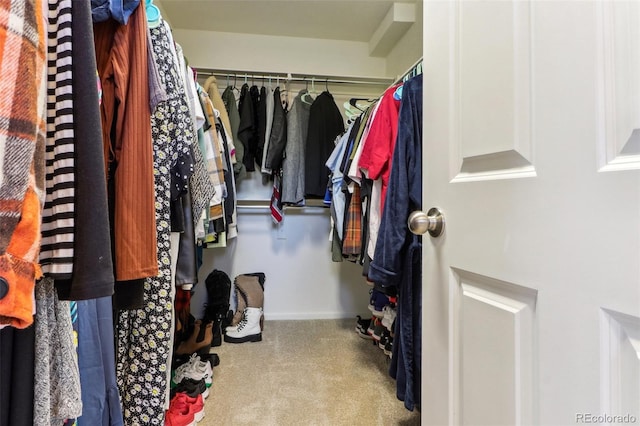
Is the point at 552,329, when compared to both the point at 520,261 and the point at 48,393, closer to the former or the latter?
the point at 520,261

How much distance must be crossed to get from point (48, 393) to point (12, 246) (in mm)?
249

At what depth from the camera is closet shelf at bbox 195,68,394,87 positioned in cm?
219

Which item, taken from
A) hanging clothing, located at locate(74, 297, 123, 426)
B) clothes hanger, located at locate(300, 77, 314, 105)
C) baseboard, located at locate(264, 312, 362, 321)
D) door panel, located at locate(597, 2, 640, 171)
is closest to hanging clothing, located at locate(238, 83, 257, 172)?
clothes hanger, located at locate(300, 77, 314, 105)

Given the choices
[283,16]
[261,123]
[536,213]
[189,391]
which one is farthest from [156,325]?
[283,16]

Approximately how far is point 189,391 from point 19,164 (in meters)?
1.30

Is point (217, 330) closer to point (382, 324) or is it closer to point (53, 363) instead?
point (382, 324)

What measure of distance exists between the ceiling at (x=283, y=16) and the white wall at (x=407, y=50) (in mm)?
138

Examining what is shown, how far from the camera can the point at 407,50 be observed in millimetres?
2182

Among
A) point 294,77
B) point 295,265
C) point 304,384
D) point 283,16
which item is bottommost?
point 304,384

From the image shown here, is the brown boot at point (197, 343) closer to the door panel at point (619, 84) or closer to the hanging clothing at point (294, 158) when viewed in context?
the hanging clothing at point (294, 158)

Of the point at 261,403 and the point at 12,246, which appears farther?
the point at 261,403

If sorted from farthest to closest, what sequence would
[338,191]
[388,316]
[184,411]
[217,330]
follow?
[217,330]
[338,191]
[388,316]
[184,411]

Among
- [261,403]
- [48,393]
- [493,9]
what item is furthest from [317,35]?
[48,393]

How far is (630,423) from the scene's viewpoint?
1.07 ft
